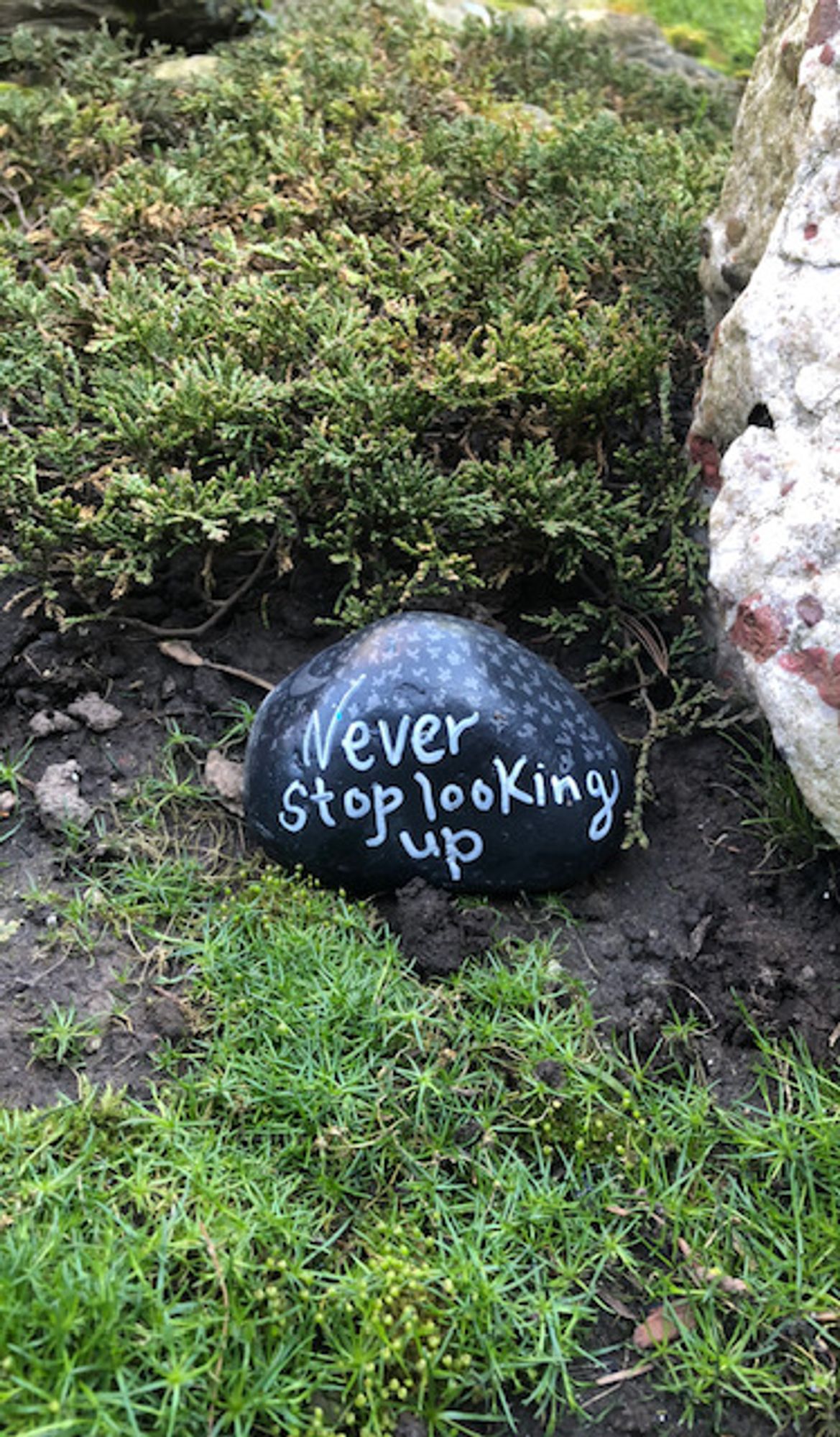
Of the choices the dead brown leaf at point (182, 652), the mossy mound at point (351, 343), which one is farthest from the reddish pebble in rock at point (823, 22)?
the dead brown leaf at point (182, 652)

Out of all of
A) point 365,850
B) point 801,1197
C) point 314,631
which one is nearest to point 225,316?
point 314,631

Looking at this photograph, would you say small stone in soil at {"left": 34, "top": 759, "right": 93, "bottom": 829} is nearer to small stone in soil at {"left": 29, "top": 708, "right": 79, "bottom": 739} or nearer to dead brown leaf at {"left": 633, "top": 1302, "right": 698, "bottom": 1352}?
small stone in soil at {"left": 29, "top": 708, "right": 79, "bottom": 739}

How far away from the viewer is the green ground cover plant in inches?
86.6

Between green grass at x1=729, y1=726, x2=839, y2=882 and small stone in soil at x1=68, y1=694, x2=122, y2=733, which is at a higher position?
green grass at x1=729, y1=726, x2=839, y2=882

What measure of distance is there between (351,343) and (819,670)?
5.79 ft

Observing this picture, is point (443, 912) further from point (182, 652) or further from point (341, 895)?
point (182, 652)

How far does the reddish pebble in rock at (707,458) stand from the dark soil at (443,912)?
2.30ft

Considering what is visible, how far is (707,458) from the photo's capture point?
3631 millimetres

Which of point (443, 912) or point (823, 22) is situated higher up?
point (823, 22)

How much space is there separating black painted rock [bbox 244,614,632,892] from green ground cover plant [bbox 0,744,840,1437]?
0.64 feet

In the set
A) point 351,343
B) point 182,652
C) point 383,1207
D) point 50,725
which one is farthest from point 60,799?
point 351,343

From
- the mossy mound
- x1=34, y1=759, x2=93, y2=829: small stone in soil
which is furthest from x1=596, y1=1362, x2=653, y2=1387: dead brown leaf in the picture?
the mossy mound

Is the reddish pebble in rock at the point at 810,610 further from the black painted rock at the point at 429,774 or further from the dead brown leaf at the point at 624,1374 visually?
the dead brown leaf at the point at 624,1374

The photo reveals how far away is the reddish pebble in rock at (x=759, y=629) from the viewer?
2.94 m
